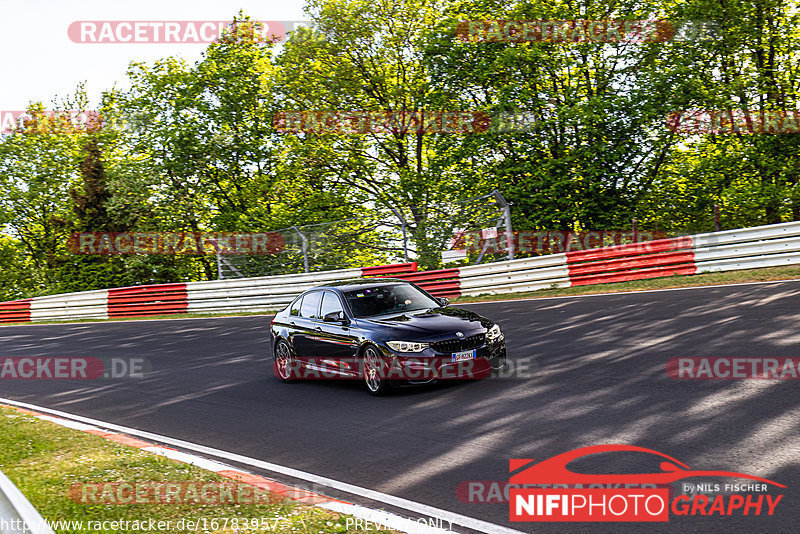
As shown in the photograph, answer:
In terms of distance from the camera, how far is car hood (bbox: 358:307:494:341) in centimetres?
888

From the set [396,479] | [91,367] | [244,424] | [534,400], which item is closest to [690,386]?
[534,400]

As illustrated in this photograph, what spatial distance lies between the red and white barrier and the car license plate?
965cm

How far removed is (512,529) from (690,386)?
379 cm

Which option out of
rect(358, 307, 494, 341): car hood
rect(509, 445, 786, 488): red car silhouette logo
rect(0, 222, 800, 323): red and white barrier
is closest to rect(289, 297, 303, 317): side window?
rect(358, 307, 494, 341): car hood

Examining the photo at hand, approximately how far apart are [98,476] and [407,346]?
3815 millimetres

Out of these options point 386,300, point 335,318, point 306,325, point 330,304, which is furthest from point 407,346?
point 306,325

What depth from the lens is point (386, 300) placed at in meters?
10.3

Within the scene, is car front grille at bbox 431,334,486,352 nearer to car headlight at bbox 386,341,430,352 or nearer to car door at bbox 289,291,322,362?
car headlight at bbox 386,341,430,352

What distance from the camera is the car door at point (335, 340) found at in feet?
31.8

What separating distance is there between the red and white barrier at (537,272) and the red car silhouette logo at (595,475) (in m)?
11.7

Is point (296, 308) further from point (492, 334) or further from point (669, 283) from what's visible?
point (669, 283)

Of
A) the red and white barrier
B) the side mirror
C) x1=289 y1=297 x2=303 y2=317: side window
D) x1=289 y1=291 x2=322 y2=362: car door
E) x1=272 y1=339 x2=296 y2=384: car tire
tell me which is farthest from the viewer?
the red and white barrier

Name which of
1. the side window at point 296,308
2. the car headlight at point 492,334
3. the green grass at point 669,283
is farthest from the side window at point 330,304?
the green grass at point 669,283

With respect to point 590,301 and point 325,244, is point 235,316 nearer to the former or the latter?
point 325,244
